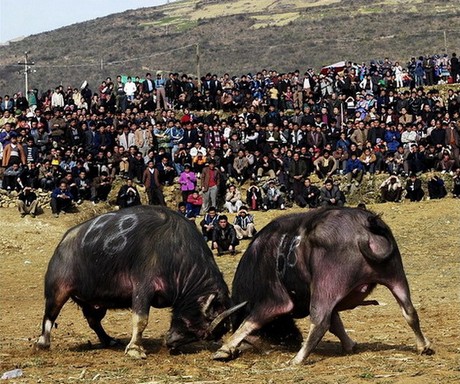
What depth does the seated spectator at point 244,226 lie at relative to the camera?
2609 centimetres

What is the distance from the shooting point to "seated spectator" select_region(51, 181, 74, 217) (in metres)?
29.1

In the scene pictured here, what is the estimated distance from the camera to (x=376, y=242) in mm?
10961

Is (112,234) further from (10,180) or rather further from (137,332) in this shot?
(10,180)

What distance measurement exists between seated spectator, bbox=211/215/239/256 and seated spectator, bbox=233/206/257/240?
100 centimetres

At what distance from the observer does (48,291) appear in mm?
13078

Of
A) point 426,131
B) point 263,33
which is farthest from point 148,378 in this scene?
point 263,33

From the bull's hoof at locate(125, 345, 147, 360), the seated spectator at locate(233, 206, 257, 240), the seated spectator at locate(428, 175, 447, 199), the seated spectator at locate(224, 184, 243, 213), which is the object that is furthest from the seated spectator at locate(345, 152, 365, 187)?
the bull's hoof at locate(125, 345, 147, 360)

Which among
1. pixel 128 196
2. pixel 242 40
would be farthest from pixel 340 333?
pixel 242 40

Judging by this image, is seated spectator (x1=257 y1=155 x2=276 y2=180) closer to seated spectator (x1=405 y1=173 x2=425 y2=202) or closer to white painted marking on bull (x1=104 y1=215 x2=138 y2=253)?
seated spectator (x1=405 y1=173 x2=425 y2=202)

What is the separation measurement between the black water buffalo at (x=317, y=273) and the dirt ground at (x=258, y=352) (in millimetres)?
371

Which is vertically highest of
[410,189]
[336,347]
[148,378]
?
[148,378]

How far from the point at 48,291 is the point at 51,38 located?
84254 millimetres

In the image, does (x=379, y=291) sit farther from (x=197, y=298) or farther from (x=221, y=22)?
(x=221, y=22)

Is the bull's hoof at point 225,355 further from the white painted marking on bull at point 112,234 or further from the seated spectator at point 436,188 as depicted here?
the seated spectator at point 436,188
